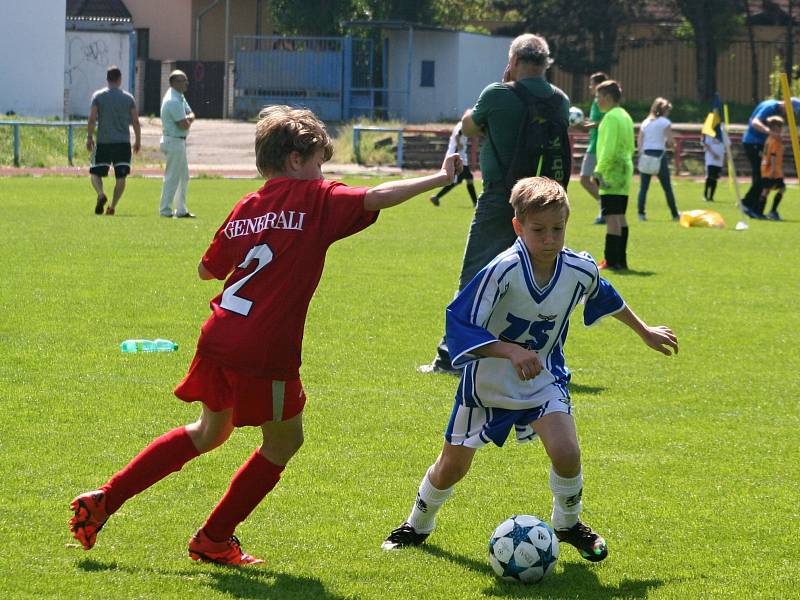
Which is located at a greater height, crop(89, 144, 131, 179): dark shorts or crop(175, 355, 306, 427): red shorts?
crop(89, 144, 131, 179): dark shorts

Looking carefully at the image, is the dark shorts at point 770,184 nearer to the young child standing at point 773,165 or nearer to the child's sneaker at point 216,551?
the young child standing at point 773,165

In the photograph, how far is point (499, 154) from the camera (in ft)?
27.2

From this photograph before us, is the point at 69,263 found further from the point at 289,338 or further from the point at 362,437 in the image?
the point at 289,338

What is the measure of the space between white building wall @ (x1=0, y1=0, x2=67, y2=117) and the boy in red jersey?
122ft

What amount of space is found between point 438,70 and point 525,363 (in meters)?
40.1

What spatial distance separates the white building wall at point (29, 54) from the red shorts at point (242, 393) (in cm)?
3741

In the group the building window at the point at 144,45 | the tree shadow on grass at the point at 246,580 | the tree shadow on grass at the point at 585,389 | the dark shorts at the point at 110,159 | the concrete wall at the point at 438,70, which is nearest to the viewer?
the tree shadow on grass at the point at 246,580

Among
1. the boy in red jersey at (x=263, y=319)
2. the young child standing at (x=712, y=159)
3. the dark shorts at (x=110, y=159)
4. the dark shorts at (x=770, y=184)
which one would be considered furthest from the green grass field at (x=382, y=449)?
the young child standing at (x=712, y=159)

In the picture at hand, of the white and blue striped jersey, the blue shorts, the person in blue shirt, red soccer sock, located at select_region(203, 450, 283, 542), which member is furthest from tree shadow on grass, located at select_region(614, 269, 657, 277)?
red soccer sock, located at select_region(203, 450, 283, 542)

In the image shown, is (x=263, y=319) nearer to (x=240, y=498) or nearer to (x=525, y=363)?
(x=240, y=498)

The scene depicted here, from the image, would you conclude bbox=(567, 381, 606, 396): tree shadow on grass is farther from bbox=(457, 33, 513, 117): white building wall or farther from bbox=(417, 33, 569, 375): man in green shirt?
bbox=(457, 33, 513, 117): white building wall

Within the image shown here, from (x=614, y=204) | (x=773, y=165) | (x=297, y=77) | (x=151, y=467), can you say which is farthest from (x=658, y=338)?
(x=297, y=77)

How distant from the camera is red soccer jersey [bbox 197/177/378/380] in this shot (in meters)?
4.65

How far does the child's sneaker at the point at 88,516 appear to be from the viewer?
478 centimetres
